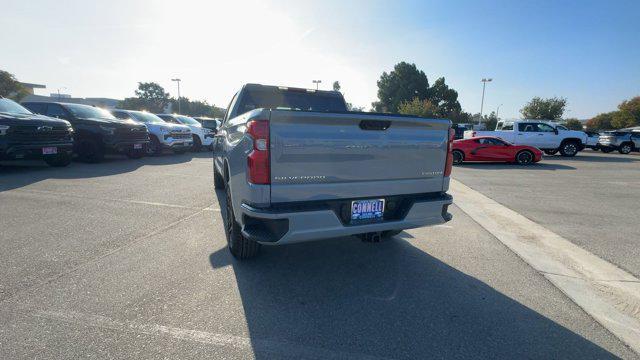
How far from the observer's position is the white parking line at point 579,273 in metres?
2.59

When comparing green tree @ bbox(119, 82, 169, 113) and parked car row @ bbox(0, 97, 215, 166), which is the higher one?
green tree @ bbox(119, 82, 169, 113)

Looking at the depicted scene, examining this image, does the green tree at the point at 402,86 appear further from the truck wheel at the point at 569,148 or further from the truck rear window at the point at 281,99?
the truck rear window at the point at 281,99

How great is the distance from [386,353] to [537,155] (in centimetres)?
1467

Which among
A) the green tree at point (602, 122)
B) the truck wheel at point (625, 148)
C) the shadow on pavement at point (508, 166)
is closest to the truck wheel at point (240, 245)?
the shadow on pavement at point (508, 166)

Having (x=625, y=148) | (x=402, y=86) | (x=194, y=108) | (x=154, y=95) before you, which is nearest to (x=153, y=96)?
(x=154, y=95)

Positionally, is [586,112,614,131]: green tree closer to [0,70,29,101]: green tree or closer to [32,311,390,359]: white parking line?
[32,311,390,359]: white parking line

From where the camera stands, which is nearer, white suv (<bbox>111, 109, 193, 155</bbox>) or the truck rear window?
the truck rear window

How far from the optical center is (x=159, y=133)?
12.6 m

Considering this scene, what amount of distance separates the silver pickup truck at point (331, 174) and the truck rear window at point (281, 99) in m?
1.40

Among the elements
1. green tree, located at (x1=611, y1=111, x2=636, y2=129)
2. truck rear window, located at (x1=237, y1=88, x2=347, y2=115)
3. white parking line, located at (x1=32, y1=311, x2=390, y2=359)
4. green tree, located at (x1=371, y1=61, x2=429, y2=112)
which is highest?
green tree, located at (x1=371, y1=61, x2=429, y2=112)

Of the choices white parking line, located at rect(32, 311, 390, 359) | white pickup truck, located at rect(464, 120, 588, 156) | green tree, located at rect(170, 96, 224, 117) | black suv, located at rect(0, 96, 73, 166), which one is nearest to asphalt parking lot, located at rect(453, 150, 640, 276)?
white parking line, located at rect(32, 311, 390, 359)

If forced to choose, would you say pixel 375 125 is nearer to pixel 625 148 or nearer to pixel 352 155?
pixel 352 155

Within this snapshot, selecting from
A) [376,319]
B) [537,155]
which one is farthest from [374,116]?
[537,155]

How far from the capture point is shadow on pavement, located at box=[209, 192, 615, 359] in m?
2.20
